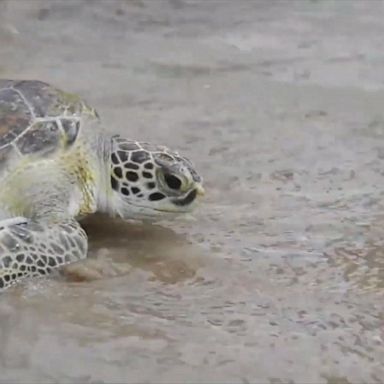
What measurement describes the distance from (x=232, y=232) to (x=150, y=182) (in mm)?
375

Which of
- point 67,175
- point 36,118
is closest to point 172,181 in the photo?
point 67,175

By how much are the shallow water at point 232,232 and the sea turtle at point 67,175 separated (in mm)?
108

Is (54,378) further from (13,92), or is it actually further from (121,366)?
(13,92)

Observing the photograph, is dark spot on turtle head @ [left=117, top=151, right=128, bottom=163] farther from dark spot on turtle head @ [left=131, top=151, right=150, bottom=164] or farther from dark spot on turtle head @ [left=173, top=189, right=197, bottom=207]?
dark spot on turtle head @ [left=173, top=189, right=197, bottom=207]

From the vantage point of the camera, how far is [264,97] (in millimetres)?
6043

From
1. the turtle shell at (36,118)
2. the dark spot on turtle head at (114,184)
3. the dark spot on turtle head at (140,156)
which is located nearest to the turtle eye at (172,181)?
the dark spot on turtle head at (140,156)

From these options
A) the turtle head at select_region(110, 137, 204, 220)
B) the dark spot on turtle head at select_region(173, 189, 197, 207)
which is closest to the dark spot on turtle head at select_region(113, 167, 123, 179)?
the turtle head at select_region(110, 137, 204, 220)

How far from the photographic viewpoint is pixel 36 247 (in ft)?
11.2

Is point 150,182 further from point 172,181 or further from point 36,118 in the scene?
point 36,118

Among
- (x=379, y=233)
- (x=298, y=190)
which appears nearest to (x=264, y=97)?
(x=298, y=190)

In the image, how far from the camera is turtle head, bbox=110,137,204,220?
392 centimetres

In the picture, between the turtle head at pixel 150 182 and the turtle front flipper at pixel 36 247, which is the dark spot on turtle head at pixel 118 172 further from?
the turtle front flipper at pixel 36 247

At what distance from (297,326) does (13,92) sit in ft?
5.05

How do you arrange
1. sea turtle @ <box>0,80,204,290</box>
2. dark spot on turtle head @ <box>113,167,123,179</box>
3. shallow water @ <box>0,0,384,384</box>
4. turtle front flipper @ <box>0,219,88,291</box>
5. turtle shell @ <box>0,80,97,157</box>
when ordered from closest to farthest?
1. shallow water @ <box>0,0,384,384</box>
2. turtle front flipper @ <box>0,219,88,291</box>
3. sea turtle @ <box>0,80,204,290</box>
4. turtle shell @ <box>0,80,97,157</box>
5. dark spot on turtle head @ <box>113,167,123,179</box>
